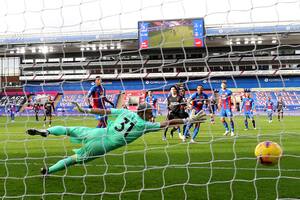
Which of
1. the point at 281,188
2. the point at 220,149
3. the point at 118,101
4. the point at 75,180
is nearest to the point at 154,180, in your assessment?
the point at 75,180

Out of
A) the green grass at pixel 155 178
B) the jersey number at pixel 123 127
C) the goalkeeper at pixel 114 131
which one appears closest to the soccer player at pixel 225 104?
the green grass at pixel 155 178

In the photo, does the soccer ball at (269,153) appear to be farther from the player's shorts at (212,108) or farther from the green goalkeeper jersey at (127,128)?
the player's shorts at (212,108)

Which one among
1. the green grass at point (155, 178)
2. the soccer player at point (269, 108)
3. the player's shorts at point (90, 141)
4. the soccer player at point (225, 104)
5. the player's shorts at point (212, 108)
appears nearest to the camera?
the green grass at point (155, 178)

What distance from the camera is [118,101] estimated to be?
19.3m

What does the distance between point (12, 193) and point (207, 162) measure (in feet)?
10.8

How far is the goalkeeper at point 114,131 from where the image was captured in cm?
500

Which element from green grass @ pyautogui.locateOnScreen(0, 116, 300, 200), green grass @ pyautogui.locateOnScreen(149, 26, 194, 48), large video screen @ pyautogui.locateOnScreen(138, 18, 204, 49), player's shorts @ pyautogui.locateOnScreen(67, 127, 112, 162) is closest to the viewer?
green grass @ pyautogui.locateOnScreen(0, 116, 300, 200)

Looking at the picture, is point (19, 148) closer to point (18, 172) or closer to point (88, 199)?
point (18, 172)

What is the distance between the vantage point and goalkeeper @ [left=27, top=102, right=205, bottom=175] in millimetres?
5000

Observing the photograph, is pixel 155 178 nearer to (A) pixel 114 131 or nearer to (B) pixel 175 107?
(A) pixel 114 131

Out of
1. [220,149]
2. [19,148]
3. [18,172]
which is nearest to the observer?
[18,172]

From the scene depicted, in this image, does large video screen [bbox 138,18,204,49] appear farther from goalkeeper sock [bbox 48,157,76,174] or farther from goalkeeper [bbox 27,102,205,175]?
goalkeeper sock [bbox 48,157,76,174]

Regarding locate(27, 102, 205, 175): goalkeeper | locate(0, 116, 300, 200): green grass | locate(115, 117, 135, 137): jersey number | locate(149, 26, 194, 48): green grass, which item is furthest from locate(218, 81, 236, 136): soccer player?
locate(115, 117, 135, 137): jersey number

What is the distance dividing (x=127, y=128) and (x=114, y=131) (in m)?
0.18
